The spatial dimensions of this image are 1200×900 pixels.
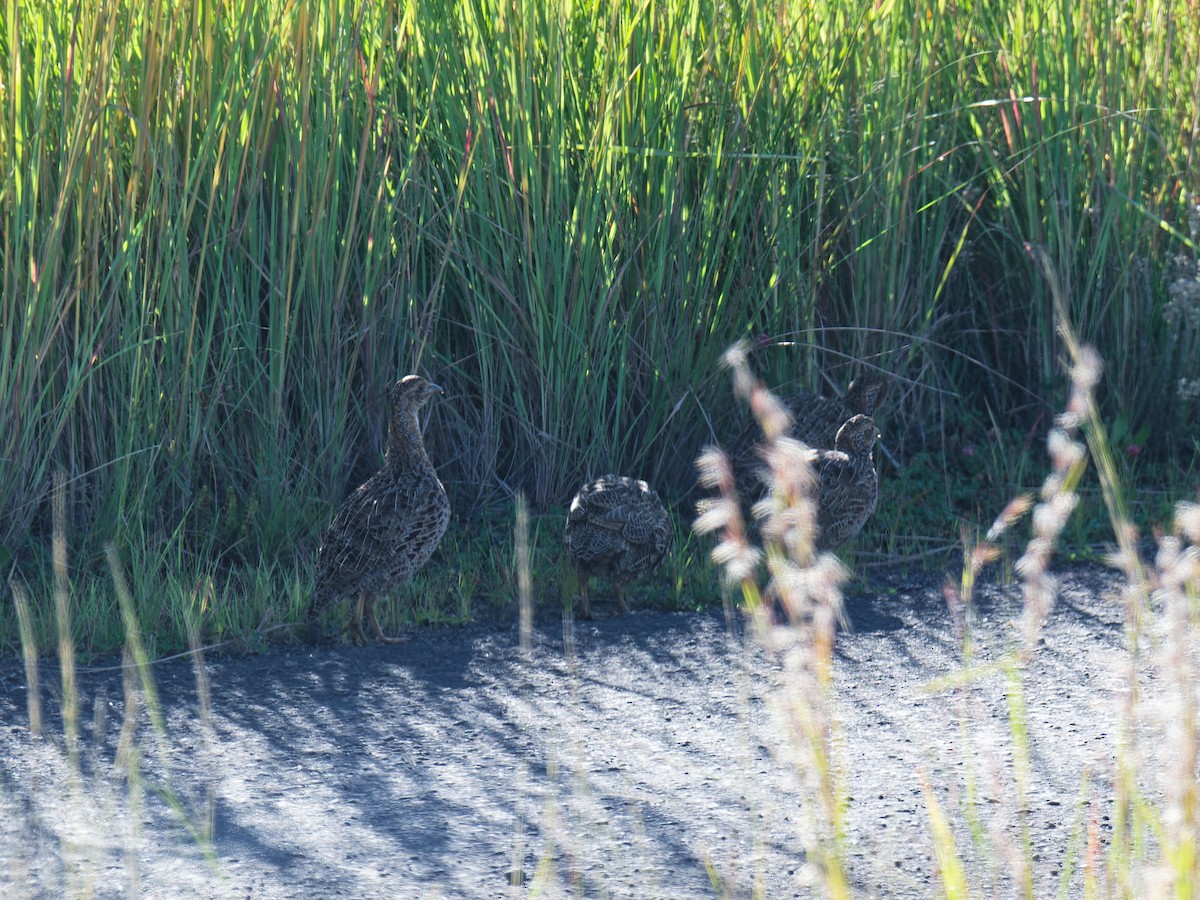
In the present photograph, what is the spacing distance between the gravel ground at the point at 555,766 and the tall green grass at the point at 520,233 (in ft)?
2.53

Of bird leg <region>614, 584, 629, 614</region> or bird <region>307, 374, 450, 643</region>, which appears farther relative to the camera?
bird leg <region>614, 584, 629, 614</region>

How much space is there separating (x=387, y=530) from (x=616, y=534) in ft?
2.49

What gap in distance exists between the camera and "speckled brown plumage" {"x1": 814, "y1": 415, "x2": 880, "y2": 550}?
18.0 feet

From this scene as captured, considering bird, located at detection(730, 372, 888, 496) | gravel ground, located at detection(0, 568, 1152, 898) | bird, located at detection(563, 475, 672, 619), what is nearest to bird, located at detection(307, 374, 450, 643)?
gravel ground, located at detection(0, 568, 1152, 898)

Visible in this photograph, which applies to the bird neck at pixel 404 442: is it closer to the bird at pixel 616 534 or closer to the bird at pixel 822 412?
the bird at pixel 616 534

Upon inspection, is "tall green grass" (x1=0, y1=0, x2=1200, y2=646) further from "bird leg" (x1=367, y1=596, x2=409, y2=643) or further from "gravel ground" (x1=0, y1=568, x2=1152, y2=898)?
"gravel ground" (x1=0, y1=568, x2=1152, y2=898)

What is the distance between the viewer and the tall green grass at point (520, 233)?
518 centimetres

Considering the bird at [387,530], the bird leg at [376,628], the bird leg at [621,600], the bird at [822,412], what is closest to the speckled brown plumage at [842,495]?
the bird at [822,412]

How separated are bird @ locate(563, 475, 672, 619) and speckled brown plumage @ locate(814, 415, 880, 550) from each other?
0.62m

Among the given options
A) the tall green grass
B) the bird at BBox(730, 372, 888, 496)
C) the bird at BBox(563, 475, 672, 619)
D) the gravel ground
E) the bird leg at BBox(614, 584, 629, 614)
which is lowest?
the gravel ground

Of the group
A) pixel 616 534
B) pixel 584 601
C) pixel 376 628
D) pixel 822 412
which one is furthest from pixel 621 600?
pixel 822 412

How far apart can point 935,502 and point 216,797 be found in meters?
3.61

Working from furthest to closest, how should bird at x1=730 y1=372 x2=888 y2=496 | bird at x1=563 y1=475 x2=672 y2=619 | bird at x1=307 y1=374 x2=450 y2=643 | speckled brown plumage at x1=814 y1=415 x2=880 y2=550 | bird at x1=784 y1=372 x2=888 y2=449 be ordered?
bird at x1=784 y1=372 x2=888 y2=449, bird at x1=730 y1=372 x2=888 y2=496, speckled brown plumage at x1=814 y1=415 x2=880 y2=550, bird at x1=563 y1=475 x2=672 y2=619, bird at x1=307 y1=374 x2=450 y2=643

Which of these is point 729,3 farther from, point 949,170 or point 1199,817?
point 1199,817
